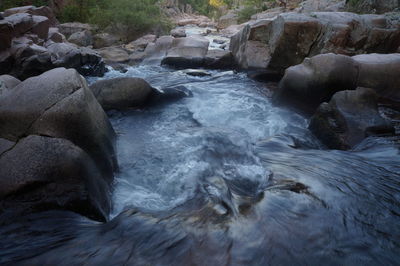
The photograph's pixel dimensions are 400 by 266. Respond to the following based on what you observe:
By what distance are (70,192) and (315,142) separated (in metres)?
3.69

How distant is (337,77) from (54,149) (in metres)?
5.04

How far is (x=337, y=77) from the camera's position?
537cm

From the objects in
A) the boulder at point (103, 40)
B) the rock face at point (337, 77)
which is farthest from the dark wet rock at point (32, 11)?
the rock face at point (337, 77)

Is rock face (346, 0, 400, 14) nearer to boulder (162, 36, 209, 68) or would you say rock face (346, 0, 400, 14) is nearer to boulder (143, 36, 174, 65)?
boulder (162, 36, 209, 68)

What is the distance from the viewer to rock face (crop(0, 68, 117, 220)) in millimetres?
2402

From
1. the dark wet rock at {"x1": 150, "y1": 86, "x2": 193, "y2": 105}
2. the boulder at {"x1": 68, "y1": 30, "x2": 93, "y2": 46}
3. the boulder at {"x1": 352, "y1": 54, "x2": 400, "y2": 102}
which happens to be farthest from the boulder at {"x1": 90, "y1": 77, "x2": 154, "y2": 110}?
the boulder at {"x1": 68, "y1": 30, "x2": 93, "y2": 46}

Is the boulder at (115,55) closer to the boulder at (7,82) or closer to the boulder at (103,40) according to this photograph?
the boulder at (103,40)

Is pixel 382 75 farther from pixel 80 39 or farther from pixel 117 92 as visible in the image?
pixel 80 39

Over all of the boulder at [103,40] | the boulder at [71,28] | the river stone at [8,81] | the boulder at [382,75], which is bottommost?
the boulder at [103,40]

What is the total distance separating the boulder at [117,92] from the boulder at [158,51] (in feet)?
20.1

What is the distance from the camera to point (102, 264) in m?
2.02

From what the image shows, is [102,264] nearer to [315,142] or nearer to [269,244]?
[269,244]

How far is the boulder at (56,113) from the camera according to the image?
268 cm

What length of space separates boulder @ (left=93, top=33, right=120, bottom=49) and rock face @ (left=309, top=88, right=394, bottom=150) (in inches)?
513
